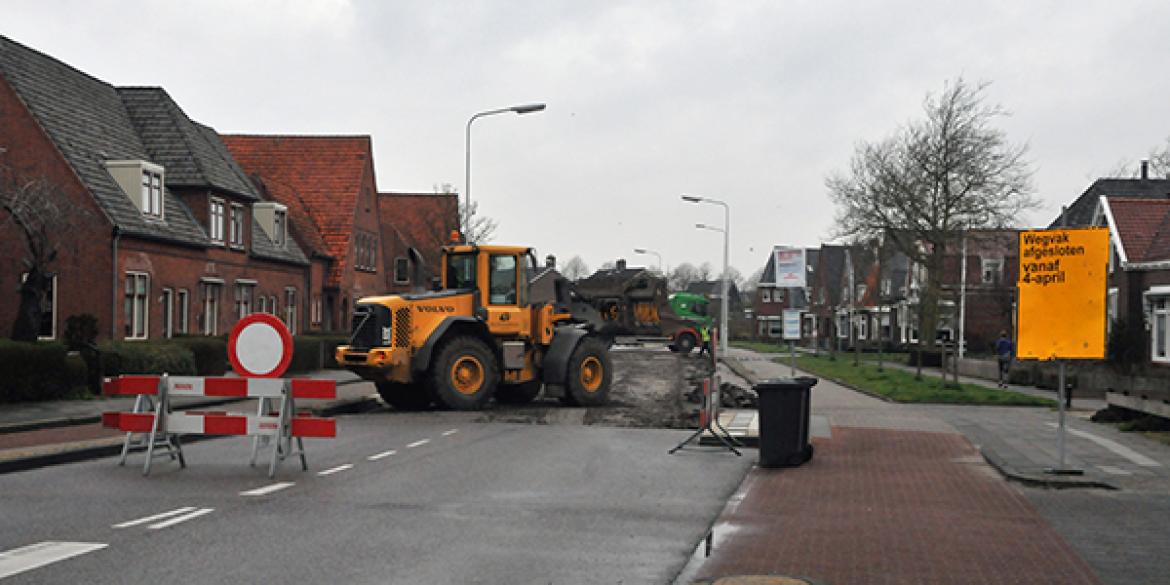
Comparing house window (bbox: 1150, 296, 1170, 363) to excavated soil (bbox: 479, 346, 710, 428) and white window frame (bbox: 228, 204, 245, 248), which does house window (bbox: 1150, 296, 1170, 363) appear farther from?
white window frame (bbox: 228, 204, 245, 248)

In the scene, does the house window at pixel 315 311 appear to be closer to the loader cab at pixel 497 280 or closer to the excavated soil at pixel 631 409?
the excavated soil at pixel 631 409

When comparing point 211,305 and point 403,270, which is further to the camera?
point 211,305

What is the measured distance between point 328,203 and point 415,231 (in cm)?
1904

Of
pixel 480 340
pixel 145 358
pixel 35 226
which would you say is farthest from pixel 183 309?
pixel 480 340

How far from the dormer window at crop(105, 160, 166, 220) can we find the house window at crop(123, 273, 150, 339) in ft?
5.95

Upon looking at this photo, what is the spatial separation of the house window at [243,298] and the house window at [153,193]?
5.32 metres

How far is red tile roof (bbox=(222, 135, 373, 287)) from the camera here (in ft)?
147

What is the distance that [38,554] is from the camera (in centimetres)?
734

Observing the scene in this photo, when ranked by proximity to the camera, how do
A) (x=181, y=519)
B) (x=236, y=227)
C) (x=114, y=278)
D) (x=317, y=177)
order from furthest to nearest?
(x=317, y=177)
(x=236, y=227)
(x=114, y=278)
(x=181, y=519)

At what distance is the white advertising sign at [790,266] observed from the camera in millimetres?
24141

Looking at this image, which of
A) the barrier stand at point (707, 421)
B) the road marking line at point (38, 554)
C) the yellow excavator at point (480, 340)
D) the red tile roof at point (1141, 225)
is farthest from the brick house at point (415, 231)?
the red tile roof at point (1141, 225)

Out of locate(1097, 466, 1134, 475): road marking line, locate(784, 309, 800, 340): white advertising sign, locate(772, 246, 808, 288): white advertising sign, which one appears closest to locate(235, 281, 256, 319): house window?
locate(784, 309, 800, 340): white advertising sign

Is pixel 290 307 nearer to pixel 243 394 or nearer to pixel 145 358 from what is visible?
pixel 145 358

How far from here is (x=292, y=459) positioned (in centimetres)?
1298
